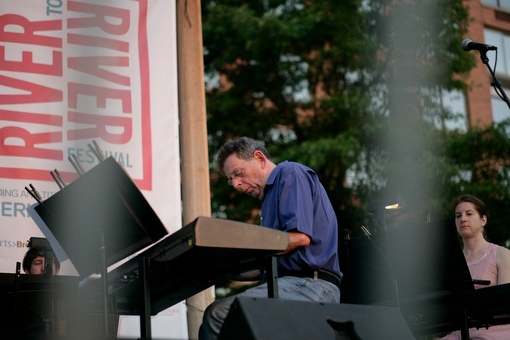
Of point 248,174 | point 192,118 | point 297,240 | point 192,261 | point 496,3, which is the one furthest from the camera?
point 496,3

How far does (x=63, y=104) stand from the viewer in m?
4.68

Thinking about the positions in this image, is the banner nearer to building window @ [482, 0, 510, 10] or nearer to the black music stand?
the black music stand

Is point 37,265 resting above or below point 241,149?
below

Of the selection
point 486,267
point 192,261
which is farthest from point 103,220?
point 486,267

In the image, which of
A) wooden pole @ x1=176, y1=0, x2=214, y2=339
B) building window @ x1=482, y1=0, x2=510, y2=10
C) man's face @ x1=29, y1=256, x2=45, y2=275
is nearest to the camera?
man's face @ x1=29, y1=256, x2=45, y2=275

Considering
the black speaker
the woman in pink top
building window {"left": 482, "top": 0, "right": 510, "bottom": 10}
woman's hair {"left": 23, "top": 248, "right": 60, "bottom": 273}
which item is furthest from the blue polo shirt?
building window {"left": 482, "top": 0, "right": 510, "bottom": 10}

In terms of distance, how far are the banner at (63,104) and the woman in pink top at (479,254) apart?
1.95 meters

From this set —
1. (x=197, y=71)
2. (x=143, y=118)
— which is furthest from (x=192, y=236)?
(x=197, y=71)

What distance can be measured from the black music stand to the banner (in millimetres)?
1160

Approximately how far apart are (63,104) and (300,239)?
1958 millimetres

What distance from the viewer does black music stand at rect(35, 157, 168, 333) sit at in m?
3.17

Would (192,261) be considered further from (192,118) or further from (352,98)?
(352,98)

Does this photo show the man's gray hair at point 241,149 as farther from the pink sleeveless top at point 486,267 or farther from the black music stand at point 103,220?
the pink sleeveless top at point 486,267

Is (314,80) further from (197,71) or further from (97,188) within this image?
(97,188)
